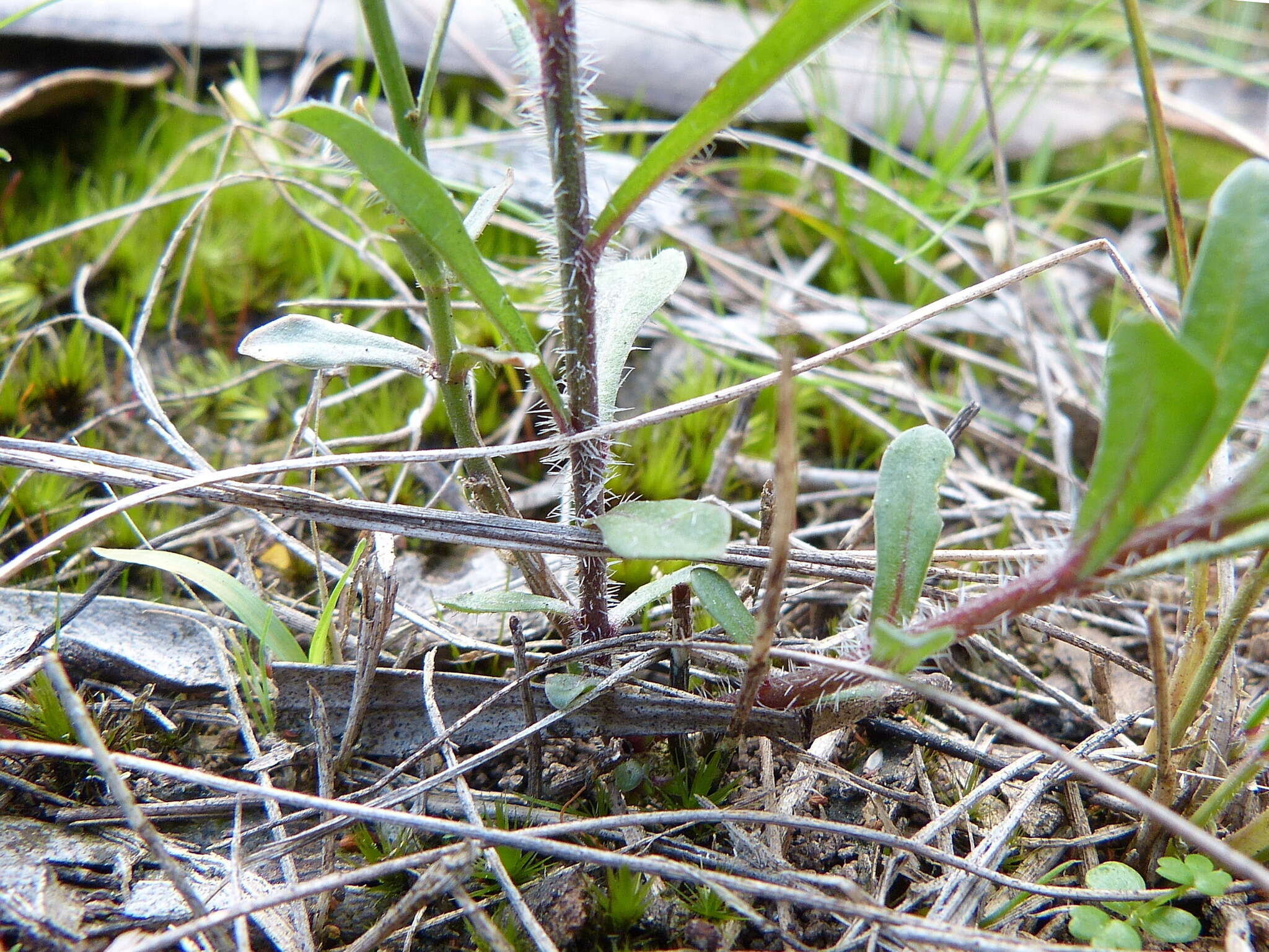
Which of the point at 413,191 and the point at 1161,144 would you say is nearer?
the point at 413,191

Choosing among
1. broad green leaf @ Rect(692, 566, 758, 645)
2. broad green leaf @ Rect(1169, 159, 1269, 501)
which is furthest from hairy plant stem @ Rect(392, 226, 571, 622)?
broad green leaf @ Rect(1169, 159, 1269, 501)

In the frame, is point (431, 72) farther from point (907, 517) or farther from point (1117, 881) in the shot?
point (1117, 881)

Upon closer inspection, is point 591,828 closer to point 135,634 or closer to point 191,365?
point 135,634

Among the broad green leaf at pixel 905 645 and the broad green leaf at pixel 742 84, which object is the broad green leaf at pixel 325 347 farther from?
the broad green leaf at pixel 905 645

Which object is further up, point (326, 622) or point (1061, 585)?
point (1061, 585)

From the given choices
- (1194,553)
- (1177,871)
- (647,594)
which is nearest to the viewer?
(1194,553)

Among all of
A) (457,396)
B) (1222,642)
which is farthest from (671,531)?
(1222,642)

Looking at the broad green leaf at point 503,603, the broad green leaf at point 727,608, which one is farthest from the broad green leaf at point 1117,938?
the broad green leaf at point 503,603
